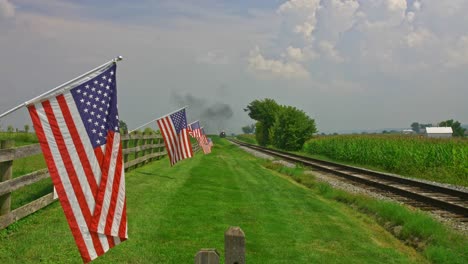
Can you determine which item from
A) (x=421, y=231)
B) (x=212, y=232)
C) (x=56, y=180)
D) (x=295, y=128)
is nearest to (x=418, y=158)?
(x=421, y=231)

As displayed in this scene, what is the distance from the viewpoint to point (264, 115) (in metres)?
80.4

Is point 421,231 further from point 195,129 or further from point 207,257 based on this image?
point 195,129

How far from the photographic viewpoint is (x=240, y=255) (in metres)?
3.26

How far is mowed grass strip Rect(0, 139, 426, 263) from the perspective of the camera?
6410 mm

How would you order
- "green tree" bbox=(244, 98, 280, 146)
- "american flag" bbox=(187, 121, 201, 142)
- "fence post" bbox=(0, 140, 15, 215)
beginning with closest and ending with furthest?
1. "fence post" bbox=(0, 140, 15, 215)
2. "american flag" bbox=(187, 121, 201, 142)
3. "green tree" bbox=(244, 98, 280, 146)

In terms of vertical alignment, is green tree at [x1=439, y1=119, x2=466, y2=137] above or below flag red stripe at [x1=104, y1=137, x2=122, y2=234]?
above

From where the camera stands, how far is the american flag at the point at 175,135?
14.6 meters

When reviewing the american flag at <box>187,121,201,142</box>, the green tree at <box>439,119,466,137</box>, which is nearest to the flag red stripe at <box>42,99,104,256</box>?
the american flag at <box>187,121,201,142</box>

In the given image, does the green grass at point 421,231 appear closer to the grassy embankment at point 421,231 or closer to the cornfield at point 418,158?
the grassy embankment at point 421,231

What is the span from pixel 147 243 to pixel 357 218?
6367 millimetres

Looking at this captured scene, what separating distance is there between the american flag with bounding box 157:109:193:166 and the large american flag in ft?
30.6

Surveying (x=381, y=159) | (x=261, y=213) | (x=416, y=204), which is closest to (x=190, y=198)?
(x=261, y=213)

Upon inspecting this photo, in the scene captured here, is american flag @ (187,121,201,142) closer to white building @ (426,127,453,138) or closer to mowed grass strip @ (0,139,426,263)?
mowed grass strip @ (0,139,426,263)

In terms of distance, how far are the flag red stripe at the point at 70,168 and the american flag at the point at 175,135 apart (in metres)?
9.74
